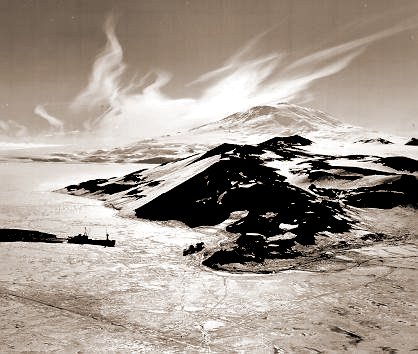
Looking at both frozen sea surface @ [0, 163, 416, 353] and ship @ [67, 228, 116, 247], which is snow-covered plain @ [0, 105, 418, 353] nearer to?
frozen sea surface @ [0, 163, 416, 353]

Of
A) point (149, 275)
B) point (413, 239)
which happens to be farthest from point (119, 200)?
point (413, 239)

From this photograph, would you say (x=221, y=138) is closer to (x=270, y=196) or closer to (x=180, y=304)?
(x=270, y=196)

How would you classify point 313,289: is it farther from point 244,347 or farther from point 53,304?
point 53,304

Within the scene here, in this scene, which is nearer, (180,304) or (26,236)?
(180,304)

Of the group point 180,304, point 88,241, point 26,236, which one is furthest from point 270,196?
point 180,304

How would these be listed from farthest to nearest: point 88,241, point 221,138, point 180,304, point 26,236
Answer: point 221,138
point 26,236
point 88,241
point 180,304

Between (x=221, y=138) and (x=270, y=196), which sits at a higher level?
(x=221, y=138)
